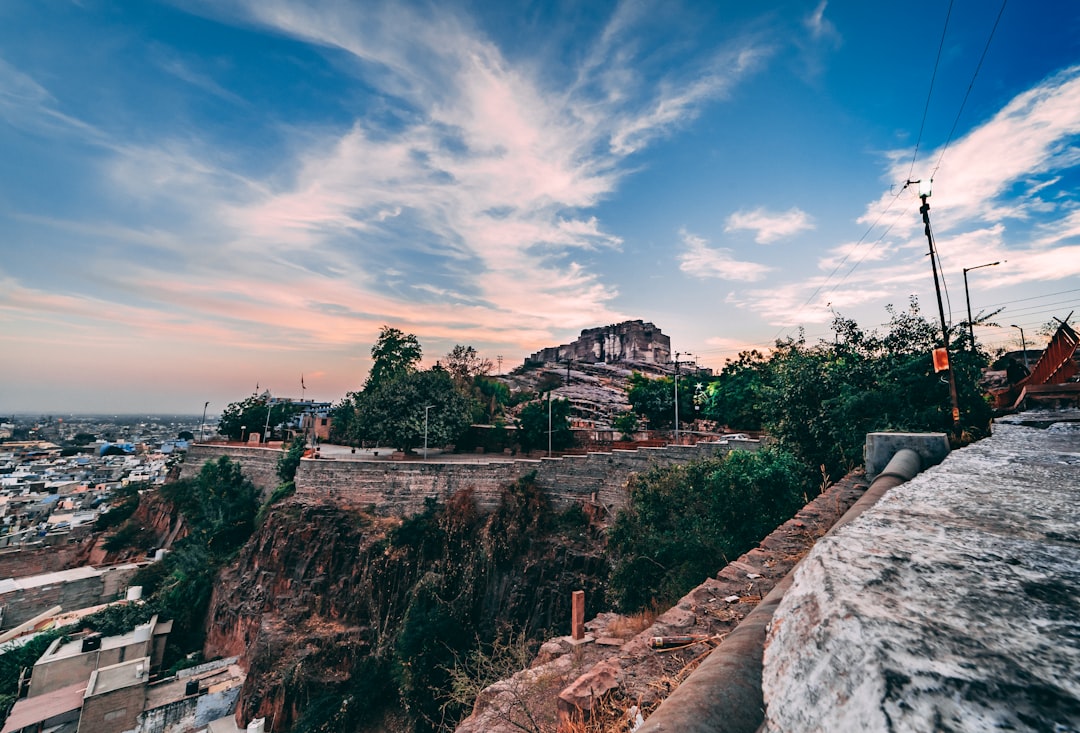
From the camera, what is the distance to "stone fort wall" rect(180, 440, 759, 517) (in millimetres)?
17719

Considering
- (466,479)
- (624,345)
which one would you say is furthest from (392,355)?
(624,345)

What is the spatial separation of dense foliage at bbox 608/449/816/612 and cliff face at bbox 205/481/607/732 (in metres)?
4.76

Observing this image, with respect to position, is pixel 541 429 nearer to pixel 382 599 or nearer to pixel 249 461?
pixel 382 599

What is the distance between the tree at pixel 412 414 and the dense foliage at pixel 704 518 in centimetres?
1444

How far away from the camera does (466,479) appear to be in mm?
20125

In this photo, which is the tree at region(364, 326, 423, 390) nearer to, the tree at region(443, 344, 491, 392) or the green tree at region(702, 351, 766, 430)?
the tree at region(443, 344, 491, 392)

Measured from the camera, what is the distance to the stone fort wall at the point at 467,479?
17719 mm

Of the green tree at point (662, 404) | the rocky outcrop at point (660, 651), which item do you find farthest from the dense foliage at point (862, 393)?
the green tree at point (662, 404)

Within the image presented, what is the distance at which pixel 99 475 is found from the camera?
5203 cm

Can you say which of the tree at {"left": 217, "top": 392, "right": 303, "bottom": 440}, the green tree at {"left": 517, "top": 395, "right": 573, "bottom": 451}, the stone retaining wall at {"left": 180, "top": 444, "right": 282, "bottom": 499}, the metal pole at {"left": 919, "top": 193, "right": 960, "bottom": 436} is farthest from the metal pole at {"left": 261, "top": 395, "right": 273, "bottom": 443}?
the metal pole at {"left": 919, "top": 193, "right": 960, "bottom": 436}

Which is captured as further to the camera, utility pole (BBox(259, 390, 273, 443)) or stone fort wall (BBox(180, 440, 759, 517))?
utility pole (BBox(259, 390, 273, 443))

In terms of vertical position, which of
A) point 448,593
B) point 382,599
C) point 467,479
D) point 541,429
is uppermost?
point 541,429

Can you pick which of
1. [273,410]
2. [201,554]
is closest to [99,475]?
[273,410]

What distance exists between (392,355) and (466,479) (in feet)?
64.4
